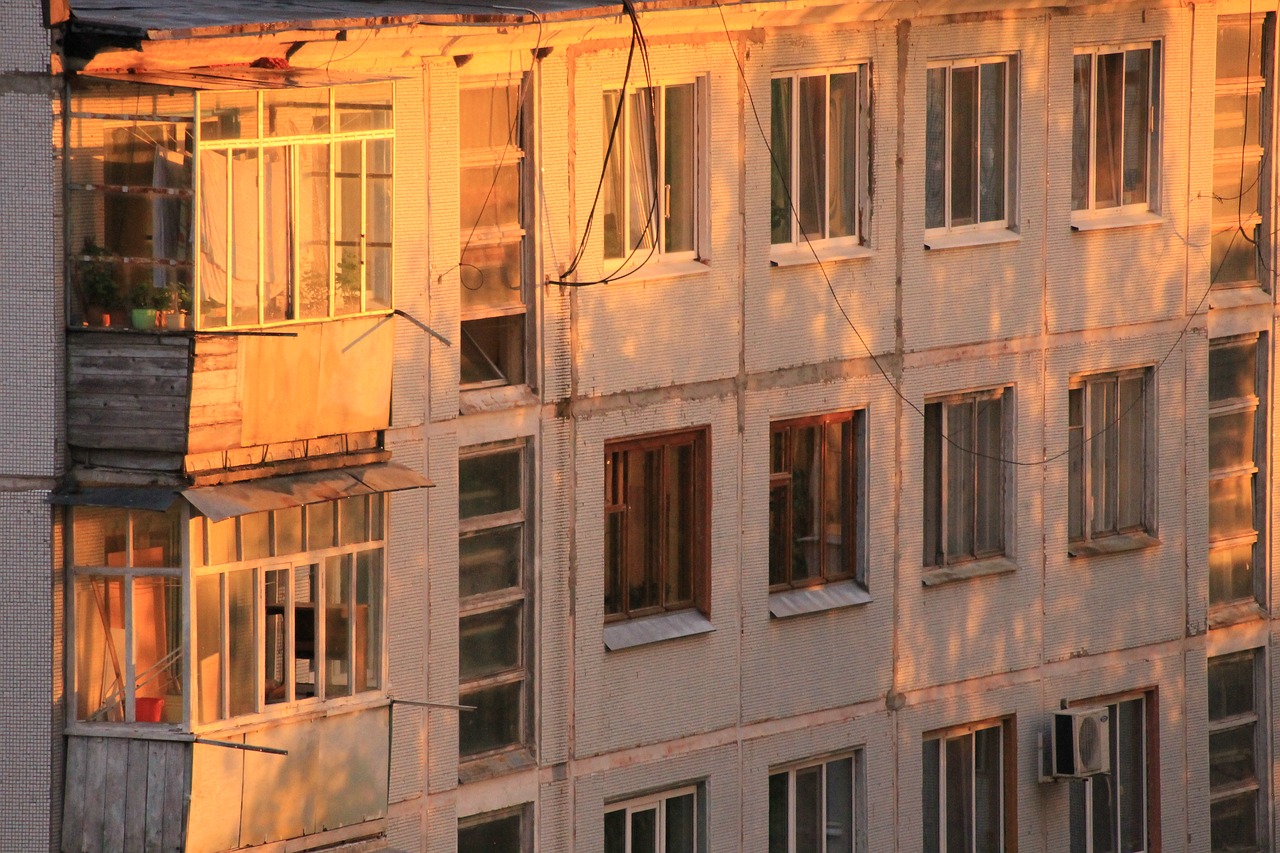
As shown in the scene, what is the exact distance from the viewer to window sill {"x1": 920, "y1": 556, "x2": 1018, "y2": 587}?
28.0 meters

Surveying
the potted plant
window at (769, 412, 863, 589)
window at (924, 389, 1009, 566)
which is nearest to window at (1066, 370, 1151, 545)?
window at (924, 389, 1009, 566)

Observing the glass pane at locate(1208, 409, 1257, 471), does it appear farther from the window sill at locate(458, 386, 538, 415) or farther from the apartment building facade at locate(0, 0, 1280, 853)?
the window sill at locate(458, 386, 538, 415)

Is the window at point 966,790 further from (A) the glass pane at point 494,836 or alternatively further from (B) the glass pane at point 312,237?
→ (B) the glass pane at point 312,237

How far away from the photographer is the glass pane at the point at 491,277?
951 inches

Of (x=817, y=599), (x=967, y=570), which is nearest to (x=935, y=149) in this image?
(x=967, y=570)

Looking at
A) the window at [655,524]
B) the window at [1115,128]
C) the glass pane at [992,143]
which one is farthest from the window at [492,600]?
the window at [1115,128]

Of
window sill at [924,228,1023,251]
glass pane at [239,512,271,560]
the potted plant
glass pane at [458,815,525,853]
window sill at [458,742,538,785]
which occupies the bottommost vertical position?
glass pane at [458,815,525,853]

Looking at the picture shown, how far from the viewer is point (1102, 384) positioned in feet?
97.7

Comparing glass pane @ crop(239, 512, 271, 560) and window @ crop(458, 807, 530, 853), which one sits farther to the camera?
window @ crop(458, 807, 530, 853)

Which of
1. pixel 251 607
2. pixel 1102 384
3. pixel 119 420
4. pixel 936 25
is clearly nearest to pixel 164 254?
pixel 119 420

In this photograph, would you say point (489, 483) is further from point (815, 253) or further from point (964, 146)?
point (964, 146)

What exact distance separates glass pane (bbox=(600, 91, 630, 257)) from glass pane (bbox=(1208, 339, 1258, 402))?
7.87 metres

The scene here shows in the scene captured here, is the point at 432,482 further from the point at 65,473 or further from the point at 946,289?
the point at 946,289

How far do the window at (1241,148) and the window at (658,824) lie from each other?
8044 mm
